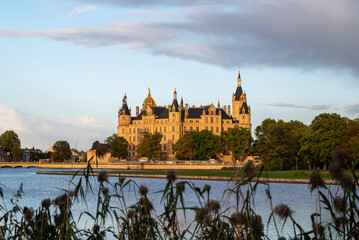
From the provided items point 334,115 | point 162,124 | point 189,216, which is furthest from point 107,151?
point 162,124

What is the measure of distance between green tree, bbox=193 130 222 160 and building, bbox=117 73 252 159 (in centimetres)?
1135

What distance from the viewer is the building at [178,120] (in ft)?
359

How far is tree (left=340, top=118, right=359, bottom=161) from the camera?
4822cm

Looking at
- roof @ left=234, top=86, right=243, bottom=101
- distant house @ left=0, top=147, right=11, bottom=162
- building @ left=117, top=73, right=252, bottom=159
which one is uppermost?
roof @ left=234, top=86, right=243, bottom=101

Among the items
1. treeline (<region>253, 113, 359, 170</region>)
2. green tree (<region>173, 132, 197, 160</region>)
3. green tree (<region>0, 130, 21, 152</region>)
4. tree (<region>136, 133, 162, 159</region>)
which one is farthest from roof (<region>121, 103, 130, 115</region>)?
treeline (<region>253, 113, 359, 170</region>)

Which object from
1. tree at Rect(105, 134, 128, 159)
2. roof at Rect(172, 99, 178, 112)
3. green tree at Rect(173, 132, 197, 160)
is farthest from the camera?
roof at Rect(172, 99, 178, 112)

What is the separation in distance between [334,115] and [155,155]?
45.6 metres

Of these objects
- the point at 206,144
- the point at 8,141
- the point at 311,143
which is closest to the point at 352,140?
the point at 311,143

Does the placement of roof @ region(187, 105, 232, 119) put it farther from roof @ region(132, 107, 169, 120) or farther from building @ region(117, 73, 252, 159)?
roof @ region(132, 107, 169, 120)

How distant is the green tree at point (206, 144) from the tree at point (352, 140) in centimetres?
3834

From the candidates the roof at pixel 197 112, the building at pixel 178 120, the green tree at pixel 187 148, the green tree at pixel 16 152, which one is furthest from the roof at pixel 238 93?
the green tree at pixel 16 152

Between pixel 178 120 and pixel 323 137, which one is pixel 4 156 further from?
pixel 323 137

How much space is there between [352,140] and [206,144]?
46.5m

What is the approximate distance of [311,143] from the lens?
187ft
